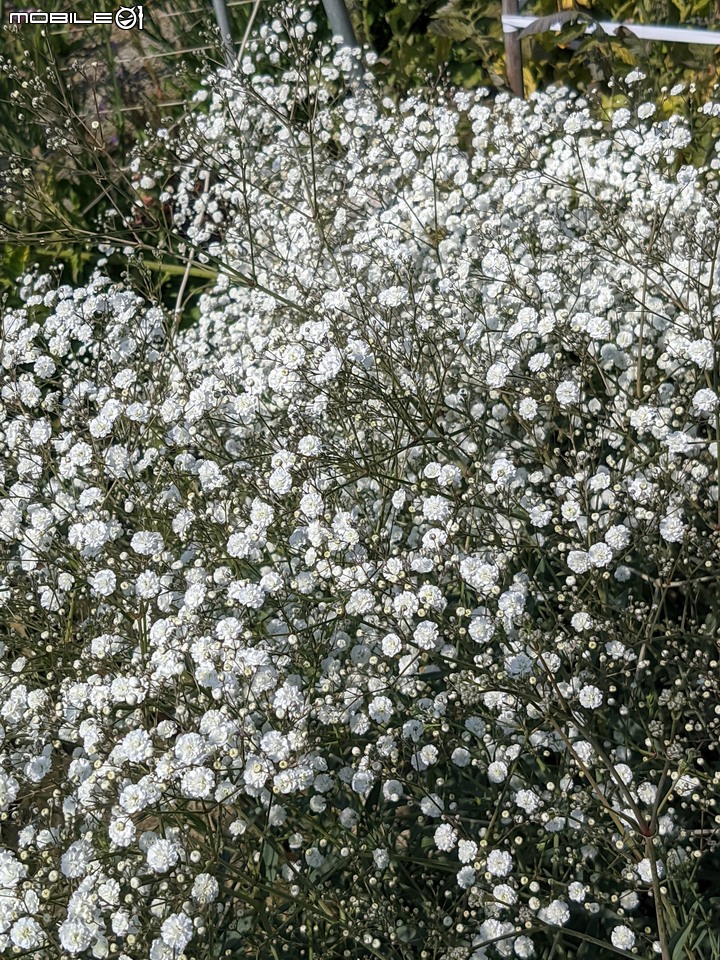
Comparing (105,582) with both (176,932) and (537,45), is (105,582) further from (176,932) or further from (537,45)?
(537,45)

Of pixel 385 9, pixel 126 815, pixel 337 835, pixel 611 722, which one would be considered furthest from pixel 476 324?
pixel 385 9

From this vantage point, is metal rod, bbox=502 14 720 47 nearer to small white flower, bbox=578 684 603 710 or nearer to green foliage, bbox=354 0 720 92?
green foliage, bbox=354 0 720 92

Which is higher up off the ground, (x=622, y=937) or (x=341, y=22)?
(x=341, y=22)

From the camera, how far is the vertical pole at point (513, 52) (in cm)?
404

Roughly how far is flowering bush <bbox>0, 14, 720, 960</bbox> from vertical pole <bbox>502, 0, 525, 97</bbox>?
97 centimetres

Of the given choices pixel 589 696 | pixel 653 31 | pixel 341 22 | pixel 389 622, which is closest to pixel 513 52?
pixel 653 31

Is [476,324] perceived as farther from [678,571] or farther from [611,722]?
[611,722]

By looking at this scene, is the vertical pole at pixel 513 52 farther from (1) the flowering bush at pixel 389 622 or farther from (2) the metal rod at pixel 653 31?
(1) the flowering bush at pixel 389 622

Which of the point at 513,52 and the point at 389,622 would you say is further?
the point at 513,52

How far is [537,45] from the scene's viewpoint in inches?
175

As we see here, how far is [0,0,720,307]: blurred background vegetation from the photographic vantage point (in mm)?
4105

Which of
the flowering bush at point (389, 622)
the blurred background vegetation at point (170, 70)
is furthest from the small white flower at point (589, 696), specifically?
the blurred background vegetation at point (170, 70)

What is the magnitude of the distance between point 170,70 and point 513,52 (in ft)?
7.61

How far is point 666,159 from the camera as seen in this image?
10.5ft
